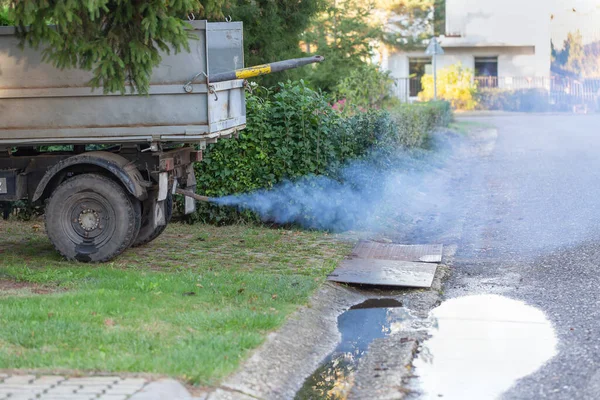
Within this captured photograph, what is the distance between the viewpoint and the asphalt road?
6246 mm

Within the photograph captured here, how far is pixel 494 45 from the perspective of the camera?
43469 mm

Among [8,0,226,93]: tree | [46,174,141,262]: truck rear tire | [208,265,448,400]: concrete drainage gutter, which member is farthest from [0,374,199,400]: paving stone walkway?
[46,174,141,262]: truck rear tire

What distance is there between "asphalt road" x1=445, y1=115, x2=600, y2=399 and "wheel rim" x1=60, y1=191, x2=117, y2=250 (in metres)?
3.82

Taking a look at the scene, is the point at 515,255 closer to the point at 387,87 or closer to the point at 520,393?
the point at 520,393

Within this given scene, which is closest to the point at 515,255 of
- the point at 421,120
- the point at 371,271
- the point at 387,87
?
the point at 371,271

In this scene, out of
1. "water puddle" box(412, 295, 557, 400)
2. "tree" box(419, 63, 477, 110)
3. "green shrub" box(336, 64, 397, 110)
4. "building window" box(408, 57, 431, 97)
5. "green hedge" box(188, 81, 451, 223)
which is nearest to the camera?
"water puddle" box(412, 295, 557, 400)

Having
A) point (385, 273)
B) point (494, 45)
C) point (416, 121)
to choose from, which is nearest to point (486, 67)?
point (494, 45)

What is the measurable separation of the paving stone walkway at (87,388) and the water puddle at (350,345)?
42.5 inches

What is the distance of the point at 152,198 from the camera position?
387 inches

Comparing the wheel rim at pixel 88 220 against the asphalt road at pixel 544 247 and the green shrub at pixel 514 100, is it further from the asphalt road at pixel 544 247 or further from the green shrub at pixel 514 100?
the green shrub at pixel 514 100

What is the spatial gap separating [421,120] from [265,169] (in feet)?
30.7

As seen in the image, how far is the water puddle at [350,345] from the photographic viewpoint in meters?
6.07

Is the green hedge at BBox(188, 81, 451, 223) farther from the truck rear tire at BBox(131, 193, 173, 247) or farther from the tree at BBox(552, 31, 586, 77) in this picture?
the tree at BBox(552, 31, 586, 77)

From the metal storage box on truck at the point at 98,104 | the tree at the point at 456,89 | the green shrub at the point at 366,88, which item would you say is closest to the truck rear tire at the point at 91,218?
the metal storage box on truck at the point at 98,104
